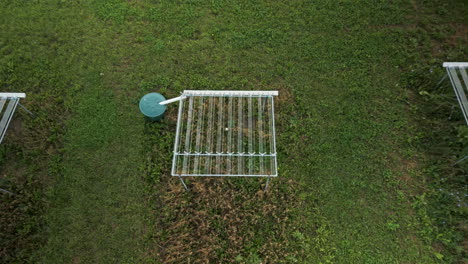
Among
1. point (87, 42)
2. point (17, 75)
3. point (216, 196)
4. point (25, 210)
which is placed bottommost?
point (25, 210)

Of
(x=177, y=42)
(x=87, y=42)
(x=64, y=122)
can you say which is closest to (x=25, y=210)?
(x=64, y=122)

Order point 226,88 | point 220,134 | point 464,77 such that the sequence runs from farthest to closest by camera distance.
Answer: point 226,88 → point 220,134 → point 464,77

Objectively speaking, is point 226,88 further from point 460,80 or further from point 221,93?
point 460,80

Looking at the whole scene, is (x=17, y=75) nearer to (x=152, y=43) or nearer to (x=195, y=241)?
(x=152, y=43)

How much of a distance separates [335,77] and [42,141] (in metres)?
6.10

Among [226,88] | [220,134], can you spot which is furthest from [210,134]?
[226,88]

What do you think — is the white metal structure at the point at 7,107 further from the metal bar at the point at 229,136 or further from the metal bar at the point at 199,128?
the metal bar at the point at 229,136

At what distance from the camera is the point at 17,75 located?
6.30 m

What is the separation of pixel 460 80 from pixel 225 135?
4.52 metres

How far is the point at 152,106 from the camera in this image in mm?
5719

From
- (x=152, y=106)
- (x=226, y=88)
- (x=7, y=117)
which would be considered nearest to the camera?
(x=7, y=117)

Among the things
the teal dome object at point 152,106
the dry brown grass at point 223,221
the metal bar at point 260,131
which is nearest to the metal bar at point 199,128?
the dry brown grass at point 223,221

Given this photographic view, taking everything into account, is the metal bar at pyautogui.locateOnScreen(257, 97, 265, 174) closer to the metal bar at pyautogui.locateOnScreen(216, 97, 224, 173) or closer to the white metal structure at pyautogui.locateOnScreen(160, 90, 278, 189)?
the white metal structure at pyautogui.locateOnScreen(160, 90, 278, 189)

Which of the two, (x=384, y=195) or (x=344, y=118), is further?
(x=344, y=118)
